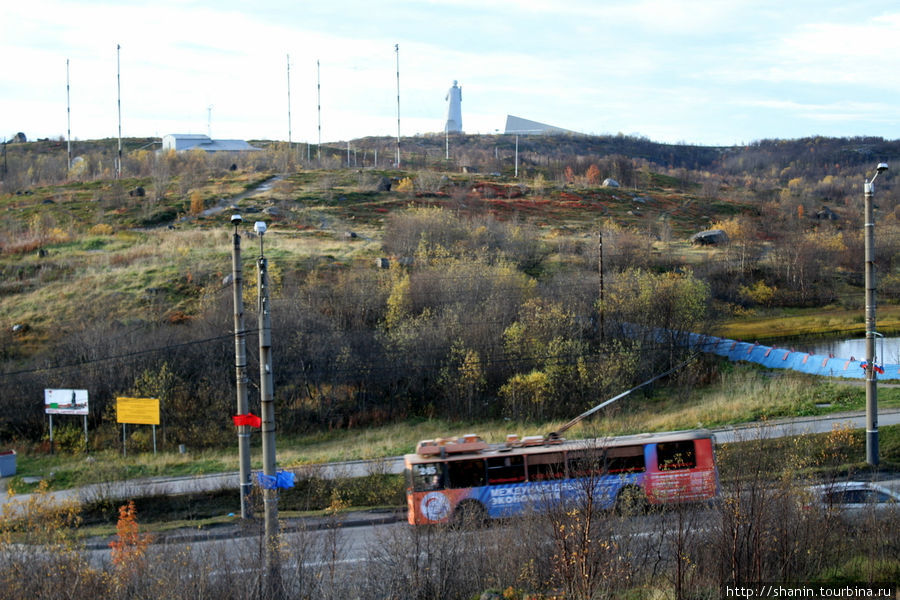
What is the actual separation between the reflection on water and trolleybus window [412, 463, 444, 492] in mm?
26885

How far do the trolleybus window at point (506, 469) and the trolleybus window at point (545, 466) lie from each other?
0.66 feet

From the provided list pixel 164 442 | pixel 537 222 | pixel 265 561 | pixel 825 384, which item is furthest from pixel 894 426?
pixel 537 222

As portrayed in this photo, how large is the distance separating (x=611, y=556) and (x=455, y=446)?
6811mm

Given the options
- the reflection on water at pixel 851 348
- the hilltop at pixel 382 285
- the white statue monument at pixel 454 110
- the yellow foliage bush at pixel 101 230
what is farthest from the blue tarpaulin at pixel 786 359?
the white statue monument at pixel 454 110

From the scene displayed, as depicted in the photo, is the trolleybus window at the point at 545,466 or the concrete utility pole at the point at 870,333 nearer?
the trolleybus window at the point at 545,466

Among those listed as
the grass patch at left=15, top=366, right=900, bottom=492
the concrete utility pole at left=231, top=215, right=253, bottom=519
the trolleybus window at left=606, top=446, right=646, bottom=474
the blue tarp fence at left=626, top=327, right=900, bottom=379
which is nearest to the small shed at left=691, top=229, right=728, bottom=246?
the blue tarp fence at left=626, top=327, right=900, bottom=379

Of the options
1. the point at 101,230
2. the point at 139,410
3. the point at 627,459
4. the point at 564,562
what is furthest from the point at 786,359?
the point at 101,230

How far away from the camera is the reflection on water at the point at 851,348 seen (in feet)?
115

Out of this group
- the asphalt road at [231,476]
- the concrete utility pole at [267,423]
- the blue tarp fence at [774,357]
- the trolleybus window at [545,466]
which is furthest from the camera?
the blue tarp fence at [774,357]

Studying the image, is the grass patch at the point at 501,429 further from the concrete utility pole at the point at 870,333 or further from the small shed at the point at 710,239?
the small shed at the point at 710,239

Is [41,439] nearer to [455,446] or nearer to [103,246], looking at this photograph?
[455,446]

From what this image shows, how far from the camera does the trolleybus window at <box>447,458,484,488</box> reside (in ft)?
53.3

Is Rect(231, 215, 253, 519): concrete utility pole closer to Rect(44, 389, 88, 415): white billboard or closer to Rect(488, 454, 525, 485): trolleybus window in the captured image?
Rect(488, 454, 525, 485): trolleybus window

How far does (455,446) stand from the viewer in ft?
54.2
